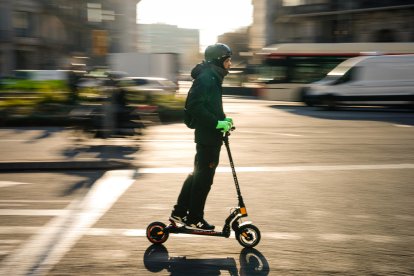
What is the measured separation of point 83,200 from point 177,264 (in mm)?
2615

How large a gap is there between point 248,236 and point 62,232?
5.90ft

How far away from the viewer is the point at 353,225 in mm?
5664

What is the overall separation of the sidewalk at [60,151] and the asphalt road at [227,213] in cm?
31

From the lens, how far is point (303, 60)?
25.3 m

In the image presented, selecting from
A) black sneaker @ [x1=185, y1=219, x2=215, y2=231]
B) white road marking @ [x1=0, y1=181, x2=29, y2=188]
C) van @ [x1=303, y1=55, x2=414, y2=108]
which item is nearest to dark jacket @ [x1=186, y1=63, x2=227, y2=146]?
black sneaker @ [x1=185, y1=219, x2=215, y2=231]

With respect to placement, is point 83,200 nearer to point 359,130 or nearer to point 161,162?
point 161,162

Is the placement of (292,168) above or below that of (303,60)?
below

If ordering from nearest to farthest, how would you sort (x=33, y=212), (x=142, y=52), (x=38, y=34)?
(x=33, y=212), (x=142, y=52), (x=38, y=34)

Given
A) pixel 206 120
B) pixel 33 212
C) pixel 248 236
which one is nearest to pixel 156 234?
pixel 248 236

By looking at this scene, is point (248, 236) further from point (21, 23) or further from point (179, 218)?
point (21, 23)

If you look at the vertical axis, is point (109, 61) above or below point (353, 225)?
above

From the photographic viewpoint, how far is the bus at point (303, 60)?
24.8 meters

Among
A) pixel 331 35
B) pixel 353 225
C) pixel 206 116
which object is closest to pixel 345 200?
pixel 353 225

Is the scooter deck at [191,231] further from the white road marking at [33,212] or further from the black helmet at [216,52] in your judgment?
the white road marking at [33,212]
